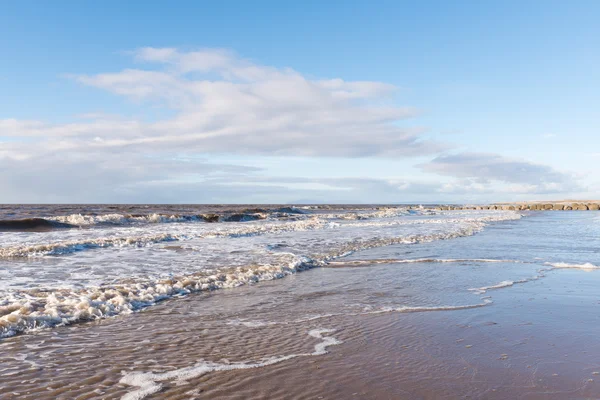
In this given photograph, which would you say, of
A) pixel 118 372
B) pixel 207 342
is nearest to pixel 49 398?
pixel 118 372

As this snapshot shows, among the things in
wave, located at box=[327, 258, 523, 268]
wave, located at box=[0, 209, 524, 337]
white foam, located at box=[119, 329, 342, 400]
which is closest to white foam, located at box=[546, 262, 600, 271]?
wave, located at box=[327, 258, 523, 268]

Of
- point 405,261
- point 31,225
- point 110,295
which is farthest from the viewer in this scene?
point 31,225

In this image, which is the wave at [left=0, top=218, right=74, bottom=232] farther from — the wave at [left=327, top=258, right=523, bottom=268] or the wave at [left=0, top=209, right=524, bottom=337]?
the wave at [left=327, top=258, right=523, bottom=268]

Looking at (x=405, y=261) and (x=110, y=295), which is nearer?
(x=110, y=295)

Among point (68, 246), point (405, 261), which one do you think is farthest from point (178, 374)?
point (68, 246)

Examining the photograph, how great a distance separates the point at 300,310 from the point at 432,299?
8.41 ft

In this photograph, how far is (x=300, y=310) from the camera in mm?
7320

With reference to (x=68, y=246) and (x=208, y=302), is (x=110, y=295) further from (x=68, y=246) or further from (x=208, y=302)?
(x=68, y=246)

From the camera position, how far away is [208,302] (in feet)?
26.0

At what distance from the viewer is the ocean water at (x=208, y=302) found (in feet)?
15.0

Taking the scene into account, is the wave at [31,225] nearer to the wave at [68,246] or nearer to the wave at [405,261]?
the wave at [68,246]

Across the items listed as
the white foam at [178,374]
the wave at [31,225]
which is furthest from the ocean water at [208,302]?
the wave at [31,225]

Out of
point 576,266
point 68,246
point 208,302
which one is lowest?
point 208,302

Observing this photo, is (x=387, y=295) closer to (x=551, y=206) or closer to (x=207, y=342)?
(x=207, y=342)
